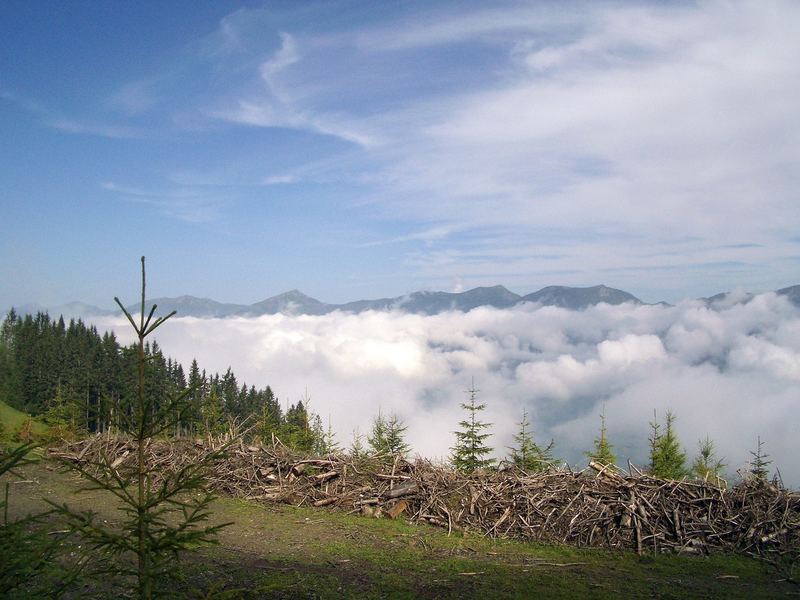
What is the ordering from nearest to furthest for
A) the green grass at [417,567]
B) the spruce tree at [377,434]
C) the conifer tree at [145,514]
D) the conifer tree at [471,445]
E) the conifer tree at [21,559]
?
the conifer tree at [21,559] < the conifer tree at [145,514] < the green grass at [417,567] < the conifer tree at [471,445] < the spruce tree at [377,434]

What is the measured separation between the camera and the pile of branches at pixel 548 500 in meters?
10.8

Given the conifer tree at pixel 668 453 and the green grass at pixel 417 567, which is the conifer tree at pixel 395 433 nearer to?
the conifer tree at pixel 668 453

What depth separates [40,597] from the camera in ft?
10.9

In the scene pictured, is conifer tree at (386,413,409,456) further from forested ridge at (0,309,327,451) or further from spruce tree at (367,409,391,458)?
forested ridge at (0,309,327,451)

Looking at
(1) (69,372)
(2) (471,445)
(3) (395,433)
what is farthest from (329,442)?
(1) (69,372)

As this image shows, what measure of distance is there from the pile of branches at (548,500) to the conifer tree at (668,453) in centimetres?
2243

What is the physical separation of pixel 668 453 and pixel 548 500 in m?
26.3

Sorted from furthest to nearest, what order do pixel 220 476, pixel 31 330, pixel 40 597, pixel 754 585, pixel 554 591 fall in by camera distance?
1. pixel 31 330
2. pixel 220 476
3. pixel 754 585
4. pixel 554 591
5. pixel 40 597

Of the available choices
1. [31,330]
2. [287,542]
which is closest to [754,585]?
[287,542]

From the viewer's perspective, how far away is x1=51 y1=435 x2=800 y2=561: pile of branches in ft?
35.4

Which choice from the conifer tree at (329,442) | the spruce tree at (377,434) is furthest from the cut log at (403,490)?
the conifer tree at (329,442)

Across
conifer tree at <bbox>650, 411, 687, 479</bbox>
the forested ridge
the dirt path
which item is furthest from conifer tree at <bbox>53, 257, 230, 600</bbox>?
the forested ridge

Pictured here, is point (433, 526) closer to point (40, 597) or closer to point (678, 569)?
point (678, 569)

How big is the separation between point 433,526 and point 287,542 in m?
3.31
